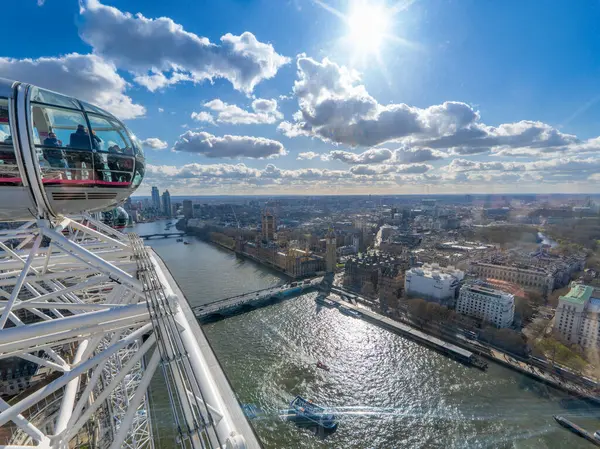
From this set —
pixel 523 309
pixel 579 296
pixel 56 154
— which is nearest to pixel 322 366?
pixel 56 154

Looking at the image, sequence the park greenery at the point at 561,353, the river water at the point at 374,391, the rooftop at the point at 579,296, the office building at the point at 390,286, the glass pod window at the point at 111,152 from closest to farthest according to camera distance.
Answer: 1. the glass pod window at the point at 111,152
2. the river water at the point at 374,391
3. the park greenery at the point at 561,353
4. the rooftop at the point at 579,296
5. the office building at the point at 390,286

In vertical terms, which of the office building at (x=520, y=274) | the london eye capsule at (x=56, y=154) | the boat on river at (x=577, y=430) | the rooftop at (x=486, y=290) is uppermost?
the london eye capsule at (x=56, y=154)

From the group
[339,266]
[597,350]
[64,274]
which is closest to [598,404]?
[597,350]

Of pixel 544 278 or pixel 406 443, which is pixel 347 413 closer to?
pixel 406 443

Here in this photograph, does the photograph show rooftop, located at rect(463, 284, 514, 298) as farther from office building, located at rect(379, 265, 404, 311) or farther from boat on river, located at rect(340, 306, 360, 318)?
boat on river, located at rect(340, 306, 360, 318)

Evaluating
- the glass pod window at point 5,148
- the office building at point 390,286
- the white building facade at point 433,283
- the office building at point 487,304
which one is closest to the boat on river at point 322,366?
the office building at point 390,286

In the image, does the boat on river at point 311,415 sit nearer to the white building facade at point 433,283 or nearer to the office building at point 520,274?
the white building facade at point 433,283

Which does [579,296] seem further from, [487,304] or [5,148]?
[5,148]
